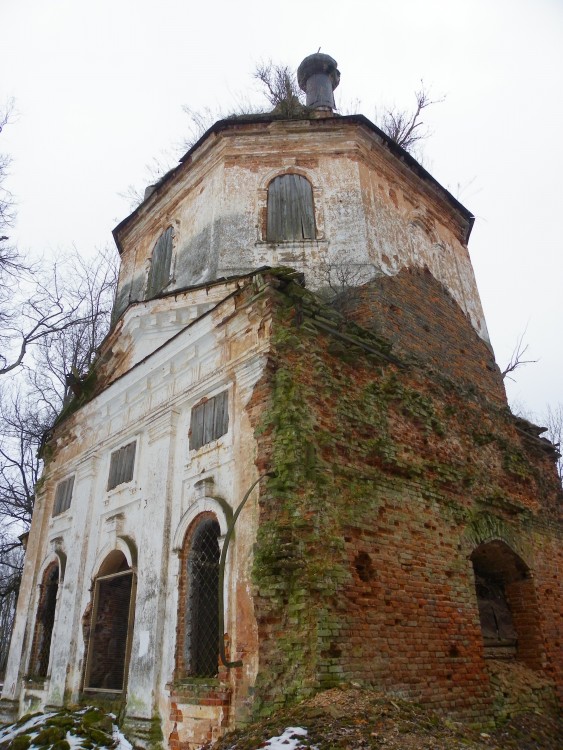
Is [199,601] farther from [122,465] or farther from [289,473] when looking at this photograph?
[122,465]

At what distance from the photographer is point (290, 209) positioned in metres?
11.2

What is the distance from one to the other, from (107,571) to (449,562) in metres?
5.54

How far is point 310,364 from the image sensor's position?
762cm

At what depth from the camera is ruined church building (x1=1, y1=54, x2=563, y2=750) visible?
21.7 feet

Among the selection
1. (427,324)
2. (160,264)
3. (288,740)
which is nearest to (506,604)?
(427,324)

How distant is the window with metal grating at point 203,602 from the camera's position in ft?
23.7

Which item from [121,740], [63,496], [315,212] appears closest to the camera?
[121,740]

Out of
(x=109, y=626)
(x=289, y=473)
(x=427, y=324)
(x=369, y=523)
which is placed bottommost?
(x=109, y=626)

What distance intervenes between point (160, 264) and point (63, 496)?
5287 millimetres

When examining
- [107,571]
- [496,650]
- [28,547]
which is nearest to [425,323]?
[496,650]

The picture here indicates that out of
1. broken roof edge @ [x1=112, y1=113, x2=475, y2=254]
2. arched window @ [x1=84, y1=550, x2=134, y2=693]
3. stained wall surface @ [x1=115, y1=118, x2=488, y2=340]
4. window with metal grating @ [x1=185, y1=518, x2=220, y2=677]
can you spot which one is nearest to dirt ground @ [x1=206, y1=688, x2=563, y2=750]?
window with metal grating @ [x1=185, y1=518, x2=220, y2=677]

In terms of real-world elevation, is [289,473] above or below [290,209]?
below

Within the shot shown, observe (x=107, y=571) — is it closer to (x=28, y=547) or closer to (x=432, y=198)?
(x=28, y=547)

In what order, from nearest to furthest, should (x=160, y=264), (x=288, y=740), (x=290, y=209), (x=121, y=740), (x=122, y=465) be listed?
1. (x=288, y=740)
2. (x=121, y=740)
3. (x=122, y=465)
4. (x=290, y=209)
5. (x=160, y=264)
